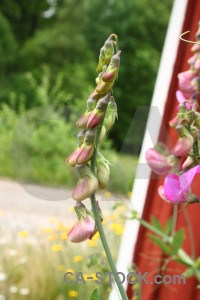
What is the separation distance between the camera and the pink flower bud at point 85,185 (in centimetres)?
27

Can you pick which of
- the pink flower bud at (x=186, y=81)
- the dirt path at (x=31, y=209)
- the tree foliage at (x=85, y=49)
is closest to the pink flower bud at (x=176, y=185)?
the pink flower bud at (x=186, y=81)

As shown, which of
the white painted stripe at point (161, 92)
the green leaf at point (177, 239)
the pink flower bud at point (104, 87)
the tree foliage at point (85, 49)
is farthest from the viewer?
the tree foliage at point (85, 49)

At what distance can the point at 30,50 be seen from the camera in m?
8.64

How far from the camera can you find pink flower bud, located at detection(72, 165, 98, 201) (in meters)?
0.27

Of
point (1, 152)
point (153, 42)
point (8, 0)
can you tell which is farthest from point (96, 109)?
point (8, 0)

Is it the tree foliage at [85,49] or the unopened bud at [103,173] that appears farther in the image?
the tree foliage at [85,49]

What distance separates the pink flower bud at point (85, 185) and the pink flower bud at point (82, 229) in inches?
0.5

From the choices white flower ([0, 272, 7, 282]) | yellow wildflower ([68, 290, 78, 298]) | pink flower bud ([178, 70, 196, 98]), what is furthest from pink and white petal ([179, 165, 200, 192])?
white flower ([0, 272, 7, 282])

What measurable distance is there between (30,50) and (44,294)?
7.15 meters

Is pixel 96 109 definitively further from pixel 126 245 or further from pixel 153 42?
pixel 153 42

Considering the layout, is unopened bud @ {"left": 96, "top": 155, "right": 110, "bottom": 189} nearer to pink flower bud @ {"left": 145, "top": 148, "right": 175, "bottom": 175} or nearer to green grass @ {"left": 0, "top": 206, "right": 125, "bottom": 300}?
pink flower bud @ {"left": 145, "top": 148, "right": 175, "bottom": 175}

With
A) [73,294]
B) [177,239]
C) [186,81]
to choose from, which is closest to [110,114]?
[186,81]

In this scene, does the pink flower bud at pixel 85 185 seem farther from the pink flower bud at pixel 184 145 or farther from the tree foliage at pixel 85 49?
the tree foliage at pixel 85 49

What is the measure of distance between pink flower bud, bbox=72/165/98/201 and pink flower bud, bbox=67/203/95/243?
0.05 ft
